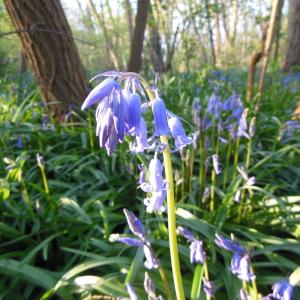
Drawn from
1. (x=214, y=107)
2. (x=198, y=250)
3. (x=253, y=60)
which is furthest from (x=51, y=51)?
(x=198, y=250)

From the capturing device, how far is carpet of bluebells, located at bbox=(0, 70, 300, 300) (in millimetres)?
1138

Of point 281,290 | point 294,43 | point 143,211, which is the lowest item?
point 294,43

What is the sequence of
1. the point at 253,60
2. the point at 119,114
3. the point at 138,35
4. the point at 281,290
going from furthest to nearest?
the point at 138,35
the point at 253,60
the point at 281,290
the point at 119,114

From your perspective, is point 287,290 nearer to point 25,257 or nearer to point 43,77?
point 25,257

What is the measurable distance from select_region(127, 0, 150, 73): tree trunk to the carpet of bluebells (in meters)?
2.65

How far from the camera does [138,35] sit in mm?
6395

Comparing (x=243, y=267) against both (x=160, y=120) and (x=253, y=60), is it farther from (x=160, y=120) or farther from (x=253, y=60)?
(x=253, y=60)

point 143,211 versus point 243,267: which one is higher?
point 243,267

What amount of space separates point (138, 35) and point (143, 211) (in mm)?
4236

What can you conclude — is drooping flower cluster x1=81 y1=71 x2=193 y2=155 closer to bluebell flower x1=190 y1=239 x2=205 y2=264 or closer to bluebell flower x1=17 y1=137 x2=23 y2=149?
bluebell flower x1=190 y1=239 x2=205 y2=264

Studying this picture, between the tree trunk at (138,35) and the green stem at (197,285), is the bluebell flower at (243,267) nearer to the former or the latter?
the green stem at (197,285)

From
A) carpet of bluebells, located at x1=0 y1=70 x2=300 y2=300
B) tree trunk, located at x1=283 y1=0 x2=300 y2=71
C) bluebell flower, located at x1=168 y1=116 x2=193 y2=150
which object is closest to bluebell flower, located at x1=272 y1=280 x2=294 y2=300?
carpet of bluebells, located at x1=0 y1=70 x2=300 y2=300

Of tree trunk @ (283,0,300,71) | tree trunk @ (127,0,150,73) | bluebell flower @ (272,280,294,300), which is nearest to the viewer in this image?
bluebell flower @ (272,280,294,300)

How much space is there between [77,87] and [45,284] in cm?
315
